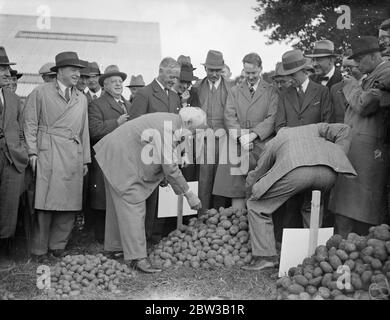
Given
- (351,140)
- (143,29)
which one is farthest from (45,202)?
(351,140)

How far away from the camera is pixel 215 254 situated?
521 cm

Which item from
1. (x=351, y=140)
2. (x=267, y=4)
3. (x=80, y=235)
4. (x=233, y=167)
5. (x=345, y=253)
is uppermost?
(x=267, y=4)

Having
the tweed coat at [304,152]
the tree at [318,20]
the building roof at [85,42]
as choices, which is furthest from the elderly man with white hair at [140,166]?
the tree at [318,20]

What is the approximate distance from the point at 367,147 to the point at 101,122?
294cm

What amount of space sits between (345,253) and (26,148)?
3.23 metres

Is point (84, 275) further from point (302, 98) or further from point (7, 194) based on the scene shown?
point (302, 98)

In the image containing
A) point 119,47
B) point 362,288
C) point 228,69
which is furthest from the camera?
point 228,69

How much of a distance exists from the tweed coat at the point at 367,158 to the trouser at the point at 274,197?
1.25ft

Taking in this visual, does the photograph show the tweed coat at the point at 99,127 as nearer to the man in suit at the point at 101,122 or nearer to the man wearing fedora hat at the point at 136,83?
the man in suit at the point at 101,122

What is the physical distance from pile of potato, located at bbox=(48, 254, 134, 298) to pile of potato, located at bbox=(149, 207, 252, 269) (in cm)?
50

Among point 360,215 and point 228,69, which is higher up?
point 228,69

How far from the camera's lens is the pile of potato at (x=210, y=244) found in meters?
5.18

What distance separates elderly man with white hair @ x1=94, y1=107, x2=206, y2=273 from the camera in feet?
16.4

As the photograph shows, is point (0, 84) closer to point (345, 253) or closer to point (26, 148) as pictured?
point (26, 148)
